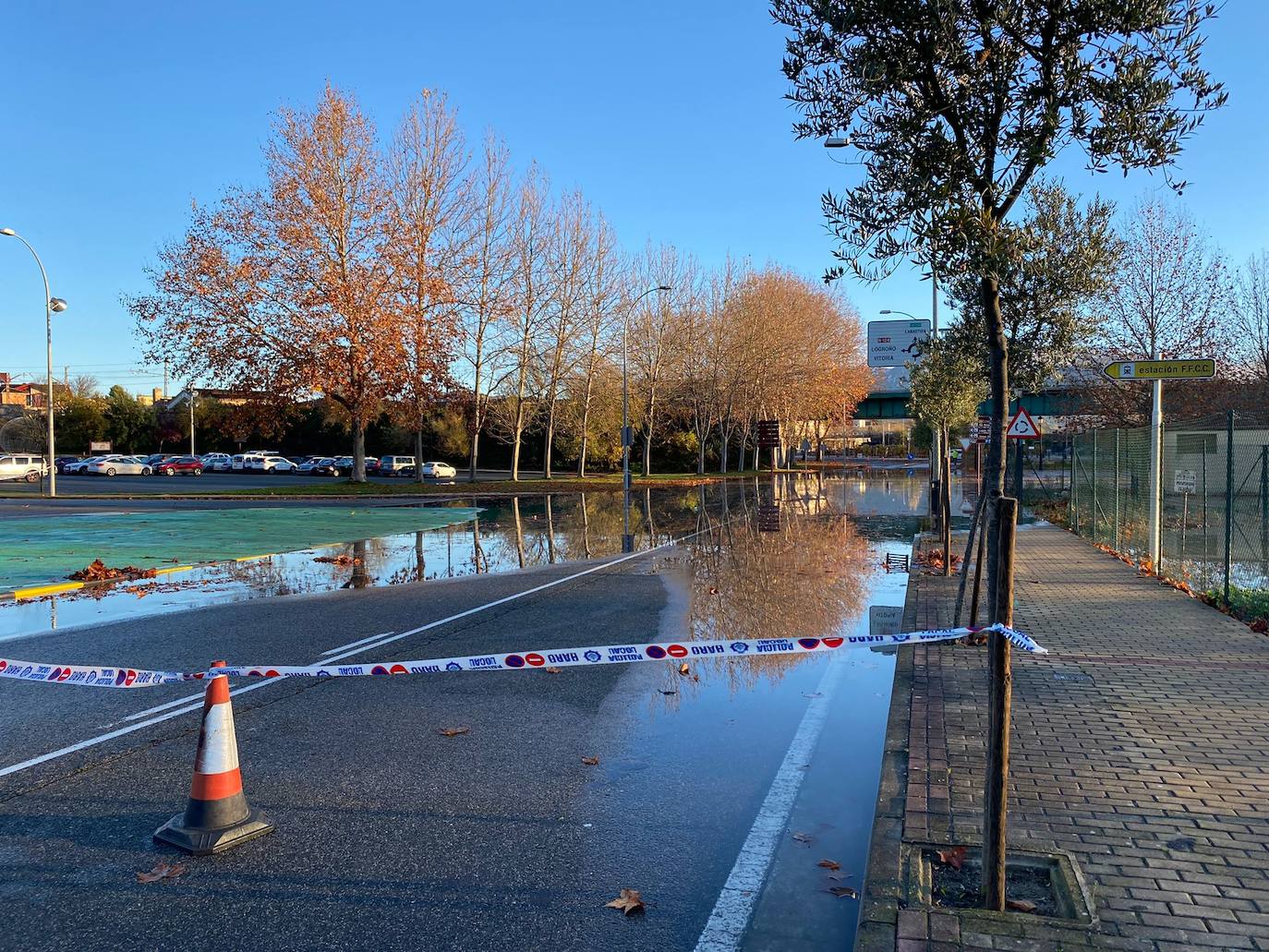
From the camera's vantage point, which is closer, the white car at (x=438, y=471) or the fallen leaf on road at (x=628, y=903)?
the fallen leaf on road at (x=628, y=903)

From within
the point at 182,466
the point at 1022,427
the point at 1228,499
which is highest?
the point at 1022,427

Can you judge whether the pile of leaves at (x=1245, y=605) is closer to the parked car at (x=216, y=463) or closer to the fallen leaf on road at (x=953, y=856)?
the fallen leaf on road at (x=953, y=856)

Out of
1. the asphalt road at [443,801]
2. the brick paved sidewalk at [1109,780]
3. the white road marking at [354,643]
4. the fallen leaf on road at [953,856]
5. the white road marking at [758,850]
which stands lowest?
the white road marking at [758,850]

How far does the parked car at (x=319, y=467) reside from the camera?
65750 millimetres

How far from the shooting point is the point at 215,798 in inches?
177

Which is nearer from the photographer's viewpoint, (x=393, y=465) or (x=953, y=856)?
(x=953, y=856)

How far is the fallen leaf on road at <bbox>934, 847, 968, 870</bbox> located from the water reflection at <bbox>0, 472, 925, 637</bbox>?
17.2 feet

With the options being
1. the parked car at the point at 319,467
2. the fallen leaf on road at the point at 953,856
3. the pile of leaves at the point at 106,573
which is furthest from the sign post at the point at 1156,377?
the parked car at the point at 319,467

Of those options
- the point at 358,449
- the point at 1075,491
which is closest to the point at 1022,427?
the point at 1075,491

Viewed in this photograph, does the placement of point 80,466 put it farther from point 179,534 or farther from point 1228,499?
point 1228,499

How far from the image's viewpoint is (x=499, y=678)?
777 cm

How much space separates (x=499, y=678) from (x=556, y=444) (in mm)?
57035

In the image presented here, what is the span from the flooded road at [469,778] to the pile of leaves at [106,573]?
1739 millimetres

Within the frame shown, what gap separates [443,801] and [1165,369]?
10.9m
